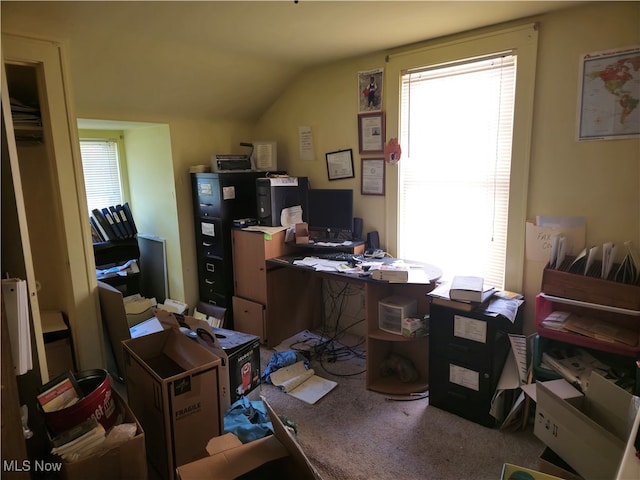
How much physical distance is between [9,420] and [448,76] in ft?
9.48

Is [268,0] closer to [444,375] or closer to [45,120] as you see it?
[45,120]

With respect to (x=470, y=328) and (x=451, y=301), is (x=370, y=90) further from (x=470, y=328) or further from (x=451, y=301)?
(x=470, y=328)

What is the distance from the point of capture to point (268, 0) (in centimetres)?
201

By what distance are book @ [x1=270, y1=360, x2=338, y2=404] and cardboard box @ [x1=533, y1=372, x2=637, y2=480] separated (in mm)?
1292

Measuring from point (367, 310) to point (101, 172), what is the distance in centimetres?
295

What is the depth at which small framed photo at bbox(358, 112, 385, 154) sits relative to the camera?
3061 millimetres

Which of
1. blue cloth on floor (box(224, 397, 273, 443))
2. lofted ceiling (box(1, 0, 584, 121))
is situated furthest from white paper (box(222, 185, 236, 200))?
blue cloth on floor (box(224, 397, 273, 443))

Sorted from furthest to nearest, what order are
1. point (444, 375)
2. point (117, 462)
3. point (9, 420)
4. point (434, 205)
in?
point (434, 205) < point (444, 375) < point (117, 462) < point (9, 420)

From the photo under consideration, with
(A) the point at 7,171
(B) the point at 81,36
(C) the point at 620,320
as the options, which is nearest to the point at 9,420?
(A) the point at 7,171

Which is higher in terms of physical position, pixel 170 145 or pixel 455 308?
pixel 170 145

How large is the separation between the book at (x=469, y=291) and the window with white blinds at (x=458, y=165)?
39cm

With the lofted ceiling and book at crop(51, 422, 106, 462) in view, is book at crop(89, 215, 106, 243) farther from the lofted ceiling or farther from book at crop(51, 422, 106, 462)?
book at crop(51, 422, 106, 462)

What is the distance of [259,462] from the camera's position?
4.48ft

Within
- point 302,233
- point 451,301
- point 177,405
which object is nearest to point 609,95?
point 451,301
